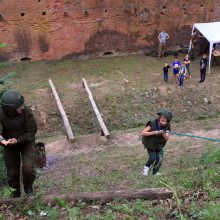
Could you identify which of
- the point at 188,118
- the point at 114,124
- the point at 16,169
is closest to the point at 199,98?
the point at 188,118

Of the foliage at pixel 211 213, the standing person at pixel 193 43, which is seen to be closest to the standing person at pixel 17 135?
the foliage at pixel 211 213

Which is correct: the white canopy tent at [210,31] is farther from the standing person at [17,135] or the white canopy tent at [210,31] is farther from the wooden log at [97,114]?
the standing person at [17,135]

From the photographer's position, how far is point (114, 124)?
1214 centimetres

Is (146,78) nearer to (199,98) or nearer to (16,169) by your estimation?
(199,98)

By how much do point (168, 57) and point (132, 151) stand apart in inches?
315

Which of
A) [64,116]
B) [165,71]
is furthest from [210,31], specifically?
[64,116]

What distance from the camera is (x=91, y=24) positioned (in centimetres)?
1619

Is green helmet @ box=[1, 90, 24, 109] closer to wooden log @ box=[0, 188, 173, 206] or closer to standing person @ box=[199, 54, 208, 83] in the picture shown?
wooden log @ box=[0, 188, 173, 206]

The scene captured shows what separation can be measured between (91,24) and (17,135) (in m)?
11.8

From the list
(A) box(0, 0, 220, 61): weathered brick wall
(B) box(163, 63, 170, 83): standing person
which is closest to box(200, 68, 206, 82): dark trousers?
(B) box(163, 63, 170, 83): standing person

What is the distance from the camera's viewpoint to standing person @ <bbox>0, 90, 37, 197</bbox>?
15.6ft

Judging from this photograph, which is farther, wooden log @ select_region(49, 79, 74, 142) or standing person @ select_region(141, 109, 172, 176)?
wooden log @ select_region(49, 79, 74, 142)

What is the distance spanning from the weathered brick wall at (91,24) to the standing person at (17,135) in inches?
445

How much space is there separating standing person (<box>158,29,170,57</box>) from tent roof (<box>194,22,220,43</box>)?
4.47ft
